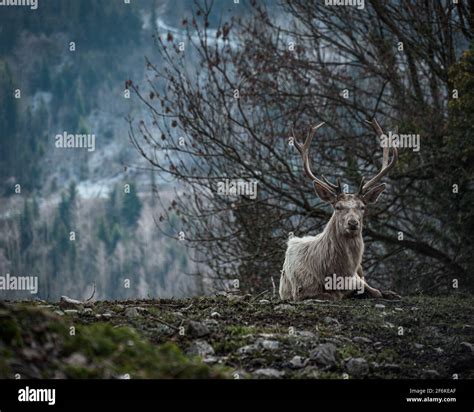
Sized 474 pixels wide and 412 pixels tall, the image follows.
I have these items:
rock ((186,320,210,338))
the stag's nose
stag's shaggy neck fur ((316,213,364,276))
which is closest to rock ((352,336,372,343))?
rock ((186,320,210,338))

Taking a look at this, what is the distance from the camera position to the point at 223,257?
1784 centimetres

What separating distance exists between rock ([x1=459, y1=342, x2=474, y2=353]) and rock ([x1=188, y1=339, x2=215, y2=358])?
259cm

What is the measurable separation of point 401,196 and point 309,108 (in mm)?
2694

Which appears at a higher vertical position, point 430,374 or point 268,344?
point 268,344

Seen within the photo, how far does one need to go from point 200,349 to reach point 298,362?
31.5 inches

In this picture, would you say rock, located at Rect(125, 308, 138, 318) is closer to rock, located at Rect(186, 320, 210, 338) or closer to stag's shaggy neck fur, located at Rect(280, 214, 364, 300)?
rock, located at Rect(186, 320, 210, 338)

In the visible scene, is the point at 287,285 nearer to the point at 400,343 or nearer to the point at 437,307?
the point at 437,307

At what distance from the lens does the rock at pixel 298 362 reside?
682 cm

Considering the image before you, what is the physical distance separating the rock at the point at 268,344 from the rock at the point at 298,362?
30 cm

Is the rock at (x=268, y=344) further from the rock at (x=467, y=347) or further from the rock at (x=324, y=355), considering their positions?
the rock at (x=467, y=347)

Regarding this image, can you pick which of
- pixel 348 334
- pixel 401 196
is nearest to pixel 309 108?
pixel 401 196

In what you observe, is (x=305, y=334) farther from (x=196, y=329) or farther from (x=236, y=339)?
(x=196, y=329)

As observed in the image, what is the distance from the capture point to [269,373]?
21.6 feet

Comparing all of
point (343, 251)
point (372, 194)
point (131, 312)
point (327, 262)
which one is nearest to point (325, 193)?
point (372, 194)
